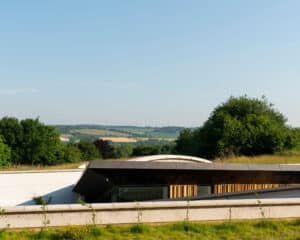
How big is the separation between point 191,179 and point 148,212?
5.12 metres

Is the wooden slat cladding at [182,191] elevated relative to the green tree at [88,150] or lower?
elevated

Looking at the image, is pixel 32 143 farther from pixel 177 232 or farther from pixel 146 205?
pixel 177 232

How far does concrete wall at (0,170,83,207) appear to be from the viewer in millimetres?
19839

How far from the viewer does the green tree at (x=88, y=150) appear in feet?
289

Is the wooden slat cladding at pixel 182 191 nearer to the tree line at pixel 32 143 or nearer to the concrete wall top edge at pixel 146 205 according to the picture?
the concrete wall top edge at pixel 146 205

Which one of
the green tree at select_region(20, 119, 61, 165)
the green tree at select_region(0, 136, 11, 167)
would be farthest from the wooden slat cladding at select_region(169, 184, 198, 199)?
the green tree at select_region(20, 119, 61, 165)

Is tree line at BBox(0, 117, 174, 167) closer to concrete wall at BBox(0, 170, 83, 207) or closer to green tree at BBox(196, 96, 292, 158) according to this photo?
green tree at BBox(196, 96, 292, 158)

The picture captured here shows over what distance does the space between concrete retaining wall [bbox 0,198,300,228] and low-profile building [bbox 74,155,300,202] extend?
10.5ft

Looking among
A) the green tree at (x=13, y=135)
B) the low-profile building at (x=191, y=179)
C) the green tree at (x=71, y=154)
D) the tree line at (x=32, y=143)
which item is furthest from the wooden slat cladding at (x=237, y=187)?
the green tree at (x=71, y=154)

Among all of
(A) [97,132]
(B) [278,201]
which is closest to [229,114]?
(B) [278,201]

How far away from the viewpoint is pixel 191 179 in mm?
15844

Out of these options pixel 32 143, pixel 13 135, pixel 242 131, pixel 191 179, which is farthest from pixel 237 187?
pixel 13 135

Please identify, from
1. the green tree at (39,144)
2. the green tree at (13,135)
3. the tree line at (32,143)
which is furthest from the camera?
the green tree at (39,144)

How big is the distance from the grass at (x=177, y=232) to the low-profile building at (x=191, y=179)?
386 centimetres
